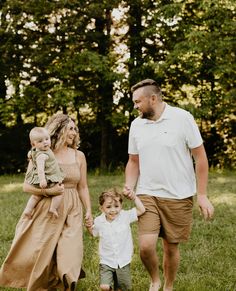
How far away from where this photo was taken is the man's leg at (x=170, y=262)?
5.58m

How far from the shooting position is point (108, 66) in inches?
767

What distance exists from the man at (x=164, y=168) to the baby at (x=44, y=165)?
684 mm

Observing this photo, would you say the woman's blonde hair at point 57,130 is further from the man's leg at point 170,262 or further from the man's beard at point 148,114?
the man's leg at point 170,262

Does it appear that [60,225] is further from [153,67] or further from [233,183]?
[153,67]

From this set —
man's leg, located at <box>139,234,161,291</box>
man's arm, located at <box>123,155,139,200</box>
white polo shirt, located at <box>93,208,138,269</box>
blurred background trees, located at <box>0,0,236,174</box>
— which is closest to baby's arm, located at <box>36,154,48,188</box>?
Answer: white polo shirt, located at <box>93,208,138,269</box>

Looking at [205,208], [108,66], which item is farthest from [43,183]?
[108,66]

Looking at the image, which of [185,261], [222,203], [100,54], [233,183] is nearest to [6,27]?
[100,54]

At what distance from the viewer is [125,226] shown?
5160mm

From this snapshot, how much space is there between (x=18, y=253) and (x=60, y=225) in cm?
47

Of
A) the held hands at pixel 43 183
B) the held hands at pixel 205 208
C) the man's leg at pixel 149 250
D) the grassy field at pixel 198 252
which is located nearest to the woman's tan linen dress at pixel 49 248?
the held hands at pixel 43 183

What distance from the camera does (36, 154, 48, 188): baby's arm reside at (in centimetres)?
484

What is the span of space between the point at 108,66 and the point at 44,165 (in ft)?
48.8

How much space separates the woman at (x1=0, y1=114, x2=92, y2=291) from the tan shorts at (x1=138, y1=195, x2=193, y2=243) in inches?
21.9

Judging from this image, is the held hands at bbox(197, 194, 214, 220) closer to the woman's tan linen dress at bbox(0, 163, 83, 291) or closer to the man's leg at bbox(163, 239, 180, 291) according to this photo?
the man's leg at bbox(163, 239, 180, 291)
